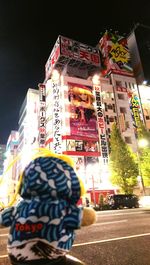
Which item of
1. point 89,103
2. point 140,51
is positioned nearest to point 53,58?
point 89,103

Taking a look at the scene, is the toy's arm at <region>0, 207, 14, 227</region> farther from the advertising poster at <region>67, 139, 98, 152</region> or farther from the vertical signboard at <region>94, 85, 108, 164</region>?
the vertical signboard at <region>94, 85, 108, 164</region>

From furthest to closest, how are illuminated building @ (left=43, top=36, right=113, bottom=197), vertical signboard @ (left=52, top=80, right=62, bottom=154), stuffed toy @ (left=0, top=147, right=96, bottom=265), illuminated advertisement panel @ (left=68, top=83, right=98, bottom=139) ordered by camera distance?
illuminated advertisement panel @ (left=68, top=83, right=98, bottom=139) < illuminated building @ (left=43, top=36, right=113, bottom=197) < vertical signboard @ (left=52, top=80, right=62, bottom=154) < stuffed toy @ (left=0, top=147, right=96, bottom=265)

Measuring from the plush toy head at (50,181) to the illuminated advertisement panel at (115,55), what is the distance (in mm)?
43536

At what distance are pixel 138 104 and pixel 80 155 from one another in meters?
17.5

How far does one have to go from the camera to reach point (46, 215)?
5.48 ft

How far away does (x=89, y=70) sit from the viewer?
150 ft

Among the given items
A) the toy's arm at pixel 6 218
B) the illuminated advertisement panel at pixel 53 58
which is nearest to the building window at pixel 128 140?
the illuminated advertisement panel at pixel 53 58

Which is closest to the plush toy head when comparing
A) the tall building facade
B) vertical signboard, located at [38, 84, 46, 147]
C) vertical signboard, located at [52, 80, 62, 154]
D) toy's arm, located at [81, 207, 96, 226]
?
toy's arm, located at [81, 207, 96, 226]

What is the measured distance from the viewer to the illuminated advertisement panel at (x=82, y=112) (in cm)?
3320

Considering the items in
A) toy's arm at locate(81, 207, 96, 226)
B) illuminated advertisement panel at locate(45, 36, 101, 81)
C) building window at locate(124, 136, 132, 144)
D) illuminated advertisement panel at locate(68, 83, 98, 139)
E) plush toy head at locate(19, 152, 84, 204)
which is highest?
illuminated advertisement panel at locate(45, 36, 101, 81)

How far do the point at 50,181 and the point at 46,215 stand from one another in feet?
0.87

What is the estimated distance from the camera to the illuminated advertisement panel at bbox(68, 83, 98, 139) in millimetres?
33197

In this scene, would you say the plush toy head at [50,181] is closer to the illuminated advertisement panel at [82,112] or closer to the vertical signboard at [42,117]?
the illuminated advertisement panel at [82,112]

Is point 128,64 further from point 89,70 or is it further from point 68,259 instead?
point 68,259
